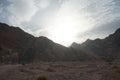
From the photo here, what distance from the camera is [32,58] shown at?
291 ft

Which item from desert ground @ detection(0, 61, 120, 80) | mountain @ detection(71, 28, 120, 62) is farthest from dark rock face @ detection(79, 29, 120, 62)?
desert ground @ detection(0, 61, 120, 80)

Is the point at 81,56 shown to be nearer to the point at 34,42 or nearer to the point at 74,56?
the point at 74,56

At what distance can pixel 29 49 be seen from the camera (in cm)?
9719

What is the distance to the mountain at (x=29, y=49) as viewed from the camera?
86.7m

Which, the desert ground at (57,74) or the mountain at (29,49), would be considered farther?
the mountain at (29,49)

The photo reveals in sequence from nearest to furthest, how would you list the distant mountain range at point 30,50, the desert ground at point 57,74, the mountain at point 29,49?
1. the desert ground at point 57,74
2. the mountain at point 29,49
3. the distant mountain range at point 30,50

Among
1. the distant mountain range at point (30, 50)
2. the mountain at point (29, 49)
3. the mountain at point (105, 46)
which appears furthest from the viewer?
the mountain at point (105, 46)

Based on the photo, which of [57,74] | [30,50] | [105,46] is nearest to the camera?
[57,74]

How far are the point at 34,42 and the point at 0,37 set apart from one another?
18.4 meters

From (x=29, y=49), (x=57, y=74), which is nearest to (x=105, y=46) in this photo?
(x=29, y=49)

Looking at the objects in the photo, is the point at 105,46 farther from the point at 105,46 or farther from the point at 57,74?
the point at 57,74

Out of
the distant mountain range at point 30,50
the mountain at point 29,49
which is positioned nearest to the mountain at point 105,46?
the distant mountain range at point 30,50

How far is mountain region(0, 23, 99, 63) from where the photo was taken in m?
86.7

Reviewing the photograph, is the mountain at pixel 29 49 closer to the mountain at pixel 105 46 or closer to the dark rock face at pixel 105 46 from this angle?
the mountain at pixel 105 46
